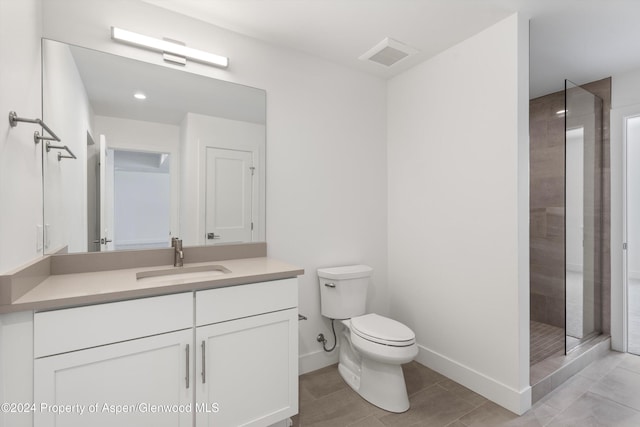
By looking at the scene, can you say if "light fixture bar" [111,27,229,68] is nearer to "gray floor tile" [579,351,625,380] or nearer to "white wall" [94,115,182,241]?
"white wall" [94,115,182,241]

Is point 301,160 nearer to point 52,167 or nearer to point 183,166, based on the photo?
point 183,166

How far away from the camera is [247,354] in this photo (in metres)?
1.51

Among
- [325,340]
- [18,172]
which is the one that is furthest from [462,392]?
[18,172]

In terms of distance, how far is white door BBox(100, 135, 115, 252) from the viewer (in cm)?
172

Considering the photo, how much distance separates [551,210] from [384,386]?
7.39ft

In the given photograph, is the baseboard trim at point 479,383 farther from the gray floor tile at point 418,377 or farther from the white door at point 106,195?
the white door at point 106,195

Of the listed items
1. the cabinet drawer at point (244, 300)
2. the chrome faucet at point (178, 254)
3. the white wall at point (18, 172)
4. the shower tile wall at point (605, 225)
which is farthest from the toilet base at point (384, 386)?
the shower tile wall at point (605, 225)

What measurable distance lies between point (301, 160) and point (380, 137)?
83 cm

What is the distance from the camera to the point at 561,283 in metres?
2.71

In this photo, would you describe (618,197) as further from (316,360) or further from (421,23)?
(316,360)

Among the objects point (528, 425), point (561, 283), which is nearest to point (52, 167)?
point (528, 425)

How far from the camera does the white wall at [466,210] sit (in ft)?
6.18

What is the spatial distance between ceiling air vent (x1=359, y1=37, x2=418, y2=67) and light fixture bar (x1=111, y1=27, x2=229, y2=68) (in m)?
1.04

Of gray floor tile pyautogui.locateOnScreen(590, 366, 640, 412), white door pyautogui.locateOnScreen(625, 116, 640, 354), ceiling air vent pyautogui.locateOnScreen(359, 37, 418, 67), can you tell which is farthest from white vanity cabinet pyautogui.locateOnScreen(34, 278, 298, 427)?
white door pyautogui.locateOnScreen(625, 116, 640, 354)
